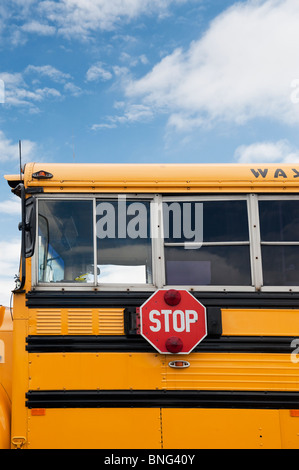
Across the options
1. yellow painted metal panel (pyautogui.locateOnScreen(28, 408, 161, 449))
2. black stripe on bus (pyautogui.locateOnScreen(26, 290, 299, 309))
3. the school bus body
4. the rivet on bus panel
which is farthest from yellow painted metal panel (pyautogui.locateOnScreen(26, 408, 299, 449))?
black stripe on bus (pyautogui.locateOnScreen(26, 290, 299, 309))

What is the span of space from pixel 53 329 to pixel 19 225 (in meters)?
0.90

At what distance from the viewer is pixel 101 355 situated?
10.5ft

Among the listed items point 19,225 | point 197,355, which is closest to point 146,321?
point 197,355

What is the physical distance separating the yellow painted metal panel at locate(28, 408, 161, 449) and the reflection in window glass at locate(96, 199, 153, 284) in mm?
1058

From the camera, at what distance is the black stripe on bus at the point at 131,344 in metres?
3.20

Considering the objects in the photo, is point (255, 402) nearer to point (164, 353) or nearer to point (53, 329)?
point (164, 353)

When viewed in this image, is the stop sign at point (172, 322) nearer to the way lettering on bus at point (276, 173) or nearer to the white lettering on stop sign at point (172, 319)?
the white lettering on stop sign at point (172, 319)

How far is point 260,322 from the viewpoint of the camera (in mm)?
3266

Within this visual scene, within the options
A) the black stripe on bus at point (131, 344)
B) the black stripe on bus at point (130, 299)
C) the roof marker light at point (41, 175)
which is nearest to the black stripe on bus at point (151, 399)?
the black stripe on bus at point (131, 344)

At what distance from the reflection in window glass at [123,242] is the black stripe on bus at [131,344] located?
1.61ft

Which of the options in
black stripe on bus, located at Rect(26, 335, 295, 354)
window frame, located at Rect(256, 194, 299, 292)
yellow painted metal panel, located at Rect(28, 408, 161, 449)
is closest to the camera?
yellow painted metal panel, located at Rect(28, 408, 161, 449)

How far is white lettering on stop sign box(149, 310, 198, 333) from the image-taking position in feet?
10.4

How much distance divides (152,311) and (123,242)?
638 millimetres

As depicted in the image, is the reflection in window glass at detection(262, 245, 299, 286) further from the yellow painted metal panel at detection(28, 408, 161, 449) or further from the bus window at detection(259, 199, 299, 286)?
the yellow painted metal panel at detection(28, 408, 161, 449)
